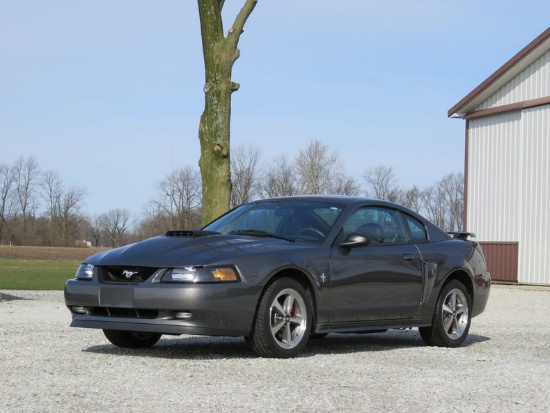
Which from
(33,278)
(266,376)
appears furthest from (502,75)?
(266,376)

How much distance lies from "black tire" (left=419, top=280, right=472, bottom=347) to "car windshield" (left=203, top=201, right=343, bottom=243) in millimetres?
1619

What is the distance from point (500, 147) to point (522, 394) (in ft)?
74.8

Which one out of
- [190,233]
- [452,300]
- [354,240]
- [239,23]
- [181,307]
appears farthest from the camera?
A: [239,23]

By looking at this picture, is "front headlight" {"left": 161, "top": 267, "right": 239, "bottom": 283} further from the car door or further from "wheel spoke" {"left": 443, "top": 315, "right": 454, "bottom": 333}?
"wheel spoke" {"left": 443, "top": 315, "right": 454, "bottom": 333}

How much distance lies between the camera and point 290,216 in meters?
9.43

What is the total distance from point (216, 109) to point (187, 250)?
9351 millimetres

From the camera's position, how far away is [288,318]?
27.8ft

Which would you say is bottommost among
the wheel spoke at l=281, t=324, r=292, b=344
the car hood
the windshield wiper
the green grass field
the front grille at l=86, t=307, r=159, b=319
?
the green grass field

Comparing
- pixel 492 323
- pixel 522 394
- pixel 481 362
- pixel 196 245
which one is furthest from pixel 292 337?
pixel 492 323

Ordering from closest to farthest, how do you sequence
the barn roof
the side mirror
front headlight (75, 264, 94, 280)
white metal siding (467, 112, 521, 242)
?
front headlight (75, 264, 94, 280), the side mirror, the barn roof, white metal siding (467, 112, 521, 242)

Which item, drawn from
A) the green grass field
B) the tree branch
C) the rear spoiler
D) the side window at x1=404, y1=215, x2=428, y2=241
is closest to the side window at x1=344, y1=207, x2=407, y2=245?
the side window at x1=404, y1=215, x2=428, y2=241

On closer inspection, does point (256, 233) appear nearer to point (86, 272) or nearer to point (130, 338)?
point (130, 338)

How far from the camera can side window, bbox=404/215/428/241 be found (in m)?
10.2

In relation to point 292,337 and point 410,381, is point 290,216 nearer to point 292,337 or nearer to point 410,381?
point 292,337
